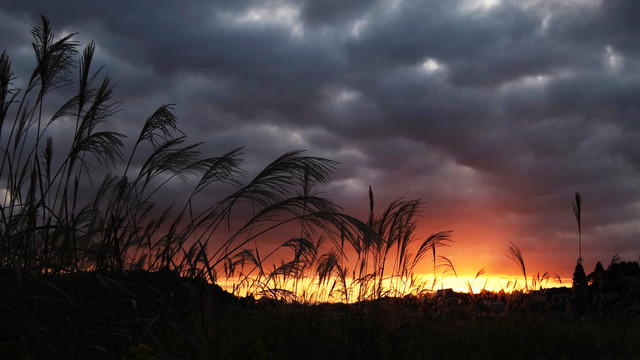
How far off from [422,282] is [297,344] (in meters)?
2.40

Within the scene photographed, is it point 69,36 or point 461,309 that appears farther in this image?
point 461,309

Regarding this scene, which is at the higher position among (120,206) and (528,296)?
(120,206)

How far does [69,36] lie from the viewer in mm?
3947

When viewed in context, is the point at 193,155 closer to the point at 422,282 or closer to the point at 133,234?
the point at 133,234

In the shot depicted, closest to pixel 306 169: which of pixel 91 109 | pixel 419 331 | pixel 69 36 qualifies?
pixel 91 109

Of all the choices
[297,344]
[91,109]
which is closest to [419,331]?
[297,344]

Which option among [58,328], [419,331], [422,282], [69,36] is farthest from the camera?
[422,282]

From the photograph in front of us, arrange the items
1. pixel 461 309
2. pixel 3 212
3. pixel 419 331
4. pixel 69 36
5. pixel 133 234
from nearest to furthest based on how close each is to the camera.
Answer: pixel 3 212 → pixel 69 36 → pixel 133 234 → pixel 419 331 → pixel 461 309

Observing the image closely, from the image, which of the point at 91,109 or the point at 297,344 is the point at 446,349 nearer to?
the point at 297,344

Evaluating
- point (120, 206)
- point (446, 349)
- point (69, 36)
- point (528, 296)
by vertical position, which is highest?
point (69, 36)

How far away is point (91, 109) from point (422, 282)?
419cm

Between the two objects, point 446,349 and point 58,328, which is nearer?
point 58,328

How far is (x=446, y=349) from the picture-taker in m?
5.54

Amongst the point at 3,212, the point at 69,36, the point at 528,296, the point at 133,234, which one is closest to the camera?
the point at 3,212
